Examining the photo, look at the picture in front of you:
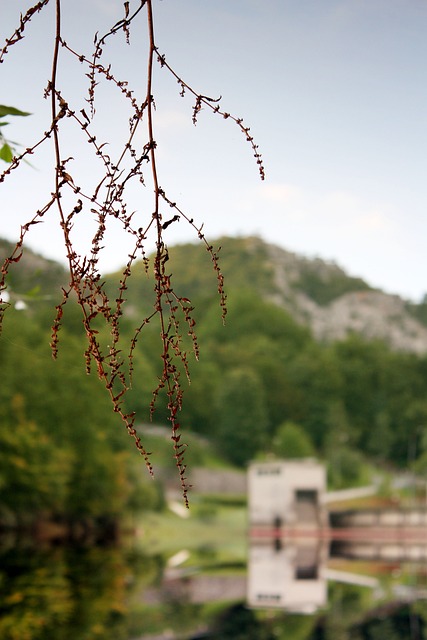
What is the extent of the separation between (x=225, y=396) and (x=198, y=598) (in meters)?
39.2

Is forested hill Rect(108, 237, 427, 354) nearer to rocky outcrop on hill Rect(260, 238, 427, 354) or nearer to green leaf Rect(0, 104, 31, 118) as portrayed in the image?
rocky outcrop on hill Rect(260, 238, 427, 354)

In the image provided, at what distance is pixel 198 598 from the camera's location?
17.7 metres

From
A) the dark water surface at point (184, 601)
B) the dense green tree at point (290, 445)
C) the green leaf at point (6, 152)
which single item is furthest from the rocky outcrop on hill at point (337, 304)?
the green leaf at point (6, 152)

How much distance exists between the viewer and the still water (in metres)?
13.2

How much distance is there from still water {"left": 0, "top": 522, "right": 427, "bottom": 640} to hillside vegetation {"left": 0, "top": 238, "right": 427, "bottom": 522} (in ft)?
11.0

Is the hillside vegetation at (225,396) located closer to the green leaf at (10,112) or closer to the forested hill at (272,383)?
the forested hill at (272,383)

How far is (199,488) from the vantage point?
5153 cm

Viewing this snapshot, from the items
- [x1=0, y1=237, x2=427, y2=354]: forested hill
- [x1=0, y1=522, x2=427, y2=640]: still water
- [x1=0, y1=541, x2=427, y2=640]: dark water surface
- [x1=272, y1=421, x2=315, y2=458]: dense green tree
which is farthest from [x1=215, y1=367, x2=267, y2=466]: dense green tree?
[x1=0, y1=541, x2=427, y2=640]: dark water surface

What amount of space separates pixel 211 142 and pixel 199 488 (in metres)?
50.5

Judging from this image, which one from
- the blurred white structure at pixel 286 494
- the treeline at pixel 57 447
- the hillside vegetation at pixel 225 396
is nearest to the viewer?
the treeline at pixel 57 447

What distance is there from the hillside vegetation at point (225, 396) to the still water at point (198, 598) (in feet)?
11.0

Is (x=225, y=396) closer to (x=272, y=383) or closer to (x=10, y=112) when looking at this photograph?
(x=272, y=383)

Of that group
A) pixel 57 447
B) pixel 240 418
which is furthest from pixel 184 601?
pixel 240 418

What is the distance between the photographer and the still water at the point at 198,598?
43.2 ft
